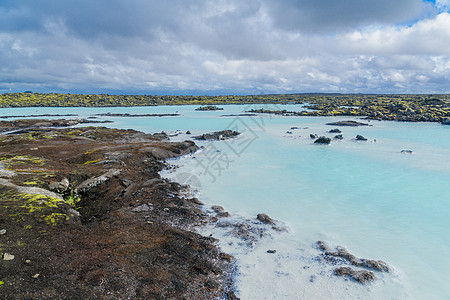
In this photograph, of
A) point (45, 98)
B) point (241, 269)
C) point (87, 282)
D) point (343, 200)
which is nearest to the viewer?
point (87, 282)

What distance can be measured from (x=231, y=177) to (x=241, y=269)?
41.6 feet

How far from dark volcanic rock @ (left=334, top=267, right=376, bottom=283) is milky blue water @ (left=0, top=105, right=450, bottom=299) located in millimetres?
239

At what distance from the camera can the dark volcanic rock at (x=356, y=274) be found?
895cm

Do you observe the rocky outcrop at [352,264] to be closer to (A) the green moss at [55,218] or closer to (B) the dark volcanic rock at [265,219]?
(B) the dark volcanic rock at [265,219]

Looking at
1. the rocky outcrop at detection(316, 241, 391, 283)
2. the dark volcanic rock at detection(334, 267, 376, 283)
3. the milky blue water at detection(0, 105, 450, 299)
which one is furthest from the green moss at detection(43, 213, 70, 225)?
the dark volcanic rock at detection(334, 267, 376, 283)

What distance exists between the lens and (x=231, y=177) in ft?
72.2

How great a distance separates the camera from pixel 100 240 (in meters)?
10.2

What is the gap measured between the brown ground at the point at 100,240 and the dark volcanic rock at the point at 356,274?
14.1 ft

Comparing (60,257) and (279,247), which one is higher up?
(60,257)

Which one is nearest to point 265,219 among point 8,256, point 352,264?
point 352,264

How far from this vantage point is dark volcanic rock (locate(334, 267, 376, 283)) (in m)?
8.95

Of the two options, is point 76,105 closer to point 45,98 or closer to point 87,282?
point 45,98

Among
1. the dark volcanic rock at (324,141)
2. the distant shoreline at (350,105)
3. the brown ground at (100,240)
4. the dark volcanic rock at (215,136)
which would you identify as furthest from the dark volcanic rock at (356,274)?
the distant shoreline at (350,105)

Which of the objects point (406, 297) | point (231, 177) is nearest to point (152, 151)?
point (231, 177)
